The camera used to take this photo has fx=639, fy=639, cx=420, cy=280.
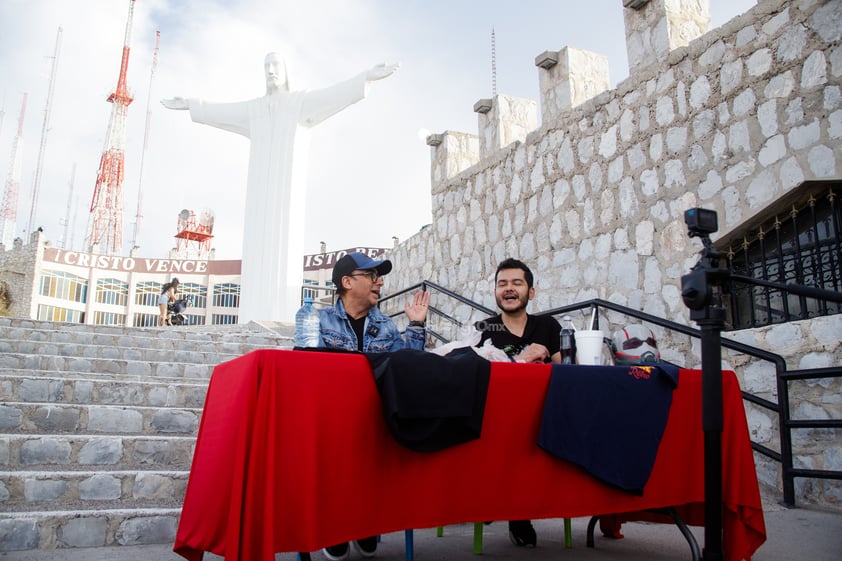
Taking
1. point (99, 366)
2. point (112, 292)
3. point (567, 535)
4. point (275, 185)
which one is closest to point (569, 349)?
point (567, 535)

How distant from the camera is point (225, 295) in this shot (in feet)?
135

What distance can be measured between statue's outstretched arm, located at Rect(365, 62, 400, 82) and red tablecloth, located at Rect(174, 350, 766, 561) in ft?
26.3

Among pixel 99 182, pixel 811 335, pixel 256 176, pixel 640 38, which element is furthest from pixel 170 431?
pixel 99 182

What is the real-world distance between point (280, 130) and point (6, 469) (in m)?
8.28

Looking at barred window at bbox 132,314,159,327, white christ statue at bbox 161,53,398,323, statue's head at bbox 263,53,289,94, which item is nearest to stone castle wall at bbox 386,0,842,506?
white christ statue at bbox 161,53,398,323

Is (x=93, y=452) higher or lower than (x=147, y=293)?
lower

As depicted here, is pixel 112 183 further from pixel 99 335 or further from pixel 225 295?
pixel 99 335

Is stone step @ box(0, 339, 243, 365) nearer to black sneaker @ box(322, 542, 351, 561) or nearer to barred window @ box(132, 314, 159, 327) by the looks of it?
black sneaker @ box(322, 542, 351, 561)

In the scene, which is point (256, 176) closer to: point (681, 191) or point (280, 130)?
point (280, 130)

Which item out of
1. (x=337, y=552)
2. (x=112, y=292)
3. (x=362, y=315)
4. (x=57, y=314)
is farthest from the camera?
(x=112, y=292)

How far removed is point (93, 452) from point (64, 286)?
37500mm

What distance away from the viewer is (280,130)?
10656 mm

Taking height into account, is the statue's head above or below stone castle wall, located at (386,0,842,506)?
above

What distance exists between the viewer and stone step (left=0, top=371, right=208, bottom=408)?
3.99 m
